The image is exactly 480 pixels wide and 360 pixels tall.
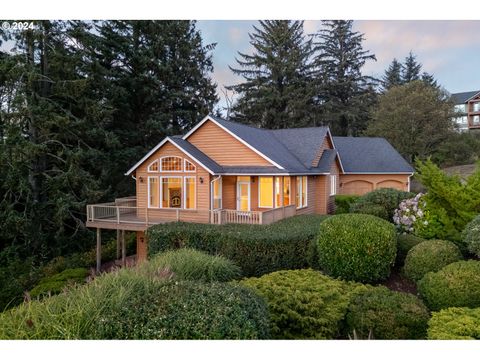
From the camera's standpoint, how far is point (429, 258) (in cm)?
685

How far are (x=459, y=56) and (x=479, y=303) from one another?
8.88 meters

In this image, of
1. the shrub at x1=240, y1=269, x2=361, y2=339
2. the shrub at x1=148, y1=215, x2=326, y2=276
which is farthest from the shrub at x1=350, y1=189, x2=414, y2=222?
the shrub at x1=240, y1=269, x2=361, y2=339

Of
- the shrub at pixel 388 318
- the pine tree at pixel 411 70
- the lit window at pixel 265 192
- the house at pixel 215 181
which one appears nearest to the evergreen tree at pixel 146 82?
the house at pixel 215 181

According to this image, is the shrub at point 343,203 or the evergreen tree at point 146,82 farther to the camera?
the evergreen tree at point 146,82

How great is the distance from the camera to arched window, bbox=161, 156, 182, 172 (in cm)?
1265

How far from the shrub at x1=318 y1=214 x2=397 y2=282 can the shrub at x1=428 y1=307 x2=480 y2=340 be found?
2060 millimetres

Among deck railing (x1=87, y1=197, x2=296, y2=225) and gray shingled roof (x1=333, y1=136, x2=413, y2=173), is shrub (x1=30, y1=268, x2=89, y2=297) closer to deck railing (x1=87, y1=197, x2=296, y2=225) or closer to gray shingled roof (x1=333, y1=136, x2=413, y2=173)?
deck railing (x1=87, y1=197, x2=296, y2=225)

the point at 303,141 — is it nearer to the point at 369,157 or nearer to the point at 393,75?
the point at 369,157

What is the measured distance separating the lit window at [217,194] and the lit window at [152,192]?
96.7 inches

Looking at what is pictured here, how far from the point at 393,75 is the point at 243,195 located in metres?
28.4

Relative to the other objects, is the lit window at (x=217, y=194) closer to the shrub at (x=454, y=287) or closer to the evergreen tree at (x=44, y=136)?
the evergreen tree at (x=44, y=136)

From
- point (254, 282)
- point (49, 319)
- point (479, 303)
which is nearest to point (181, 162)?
point (254, 282)

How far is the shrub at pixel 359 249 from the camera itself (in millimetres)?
7145

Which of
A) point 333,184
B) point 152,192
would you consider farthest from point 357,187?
point 152,192
